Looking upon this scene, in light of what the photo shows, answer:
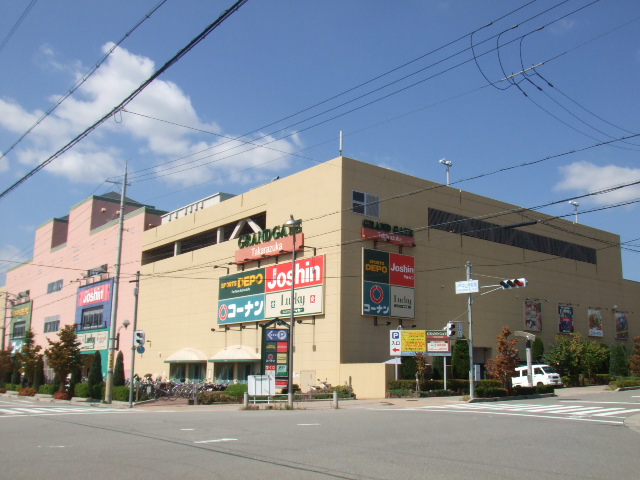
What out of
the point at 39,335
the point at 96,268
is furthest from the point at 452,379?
the point at 39,335

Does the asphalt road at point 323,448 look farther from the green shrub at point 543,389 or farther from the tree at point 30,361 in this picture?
the tree at point 30,361

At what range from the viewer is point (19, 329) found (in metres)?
85.4

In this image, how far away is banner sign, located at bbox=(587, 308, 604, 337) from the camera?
56.5 m

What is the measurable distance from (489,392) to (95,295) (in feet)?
151

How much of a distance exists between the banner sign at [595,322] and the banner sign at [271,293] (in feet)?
97.5

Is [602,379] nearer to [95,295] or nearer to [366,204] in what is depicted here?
[366,204]

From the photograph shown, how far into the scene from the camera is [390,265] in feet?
133

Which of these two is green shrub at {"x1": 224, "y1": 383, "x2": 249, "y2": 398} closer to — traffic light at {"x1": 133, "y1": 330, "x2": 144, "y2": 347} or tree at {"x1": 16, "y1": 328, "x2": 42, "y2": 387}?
traffic light at {"x1": 133, "y1": 330, "x2": 144, "y2": 347}

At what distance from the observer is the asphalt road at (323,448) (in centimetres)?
1038

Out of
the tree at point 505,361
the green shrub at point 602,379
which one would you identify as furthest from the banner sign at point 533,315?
the tree at point 505,361

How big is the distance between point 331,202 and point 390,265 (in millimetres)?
5559

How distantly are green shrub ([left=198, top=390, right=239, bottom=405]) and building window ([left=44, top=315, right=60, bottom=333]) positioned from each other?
157 ft

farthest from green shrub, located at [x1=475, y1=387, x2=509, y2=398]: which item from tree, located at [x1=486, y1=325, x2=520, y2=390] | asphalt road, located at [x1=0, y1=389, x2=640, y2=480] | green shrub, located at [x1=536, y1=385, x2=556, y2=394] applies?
asphalt road, located at [x1=0, y1=389, x2=640, y2=480]

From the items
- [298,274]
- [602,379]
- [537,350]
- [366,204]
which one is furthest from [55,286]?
[602,379]
